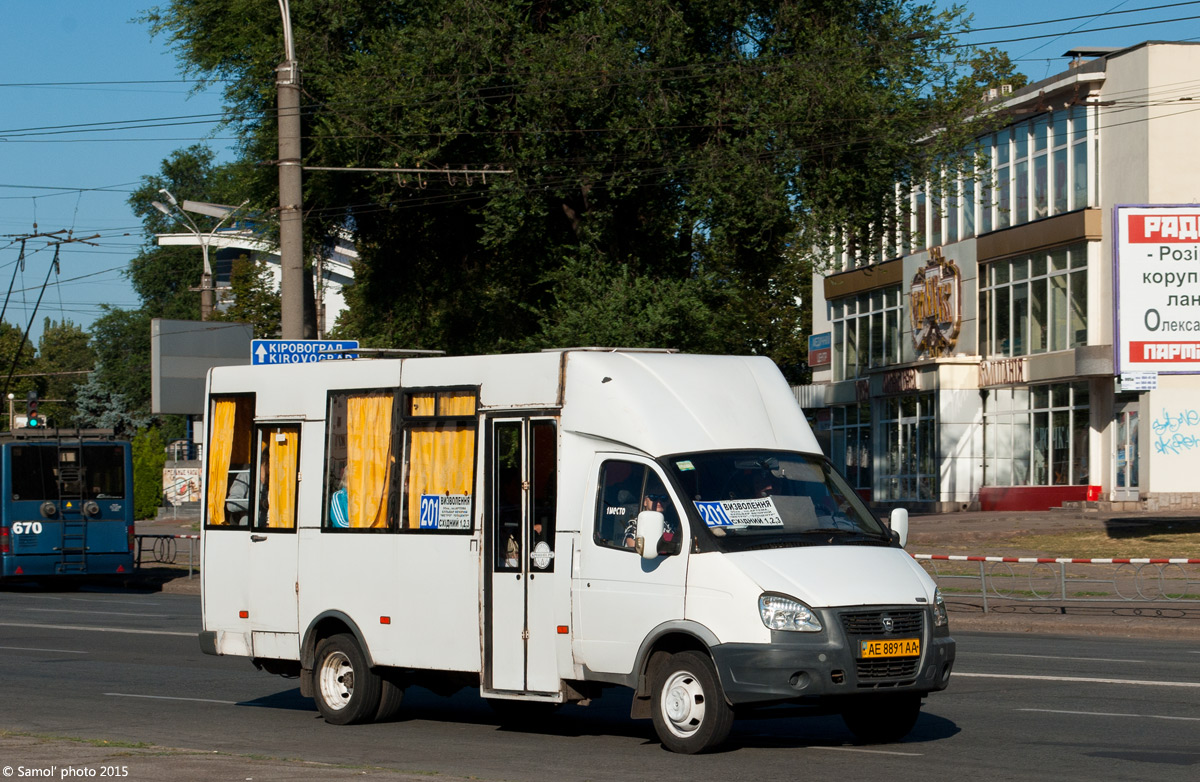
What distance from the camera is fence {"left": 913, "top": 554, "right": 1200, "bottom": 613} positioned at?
23.1 meters

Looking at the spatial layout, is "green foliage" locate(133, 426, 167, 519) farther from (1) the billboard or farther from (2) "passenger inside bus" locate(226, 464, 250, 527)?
(2) "passenger inside bus" locate(226, 464, 250, 527)

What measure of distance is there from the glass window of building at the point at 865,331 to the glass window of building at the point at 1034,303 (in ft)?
19.2

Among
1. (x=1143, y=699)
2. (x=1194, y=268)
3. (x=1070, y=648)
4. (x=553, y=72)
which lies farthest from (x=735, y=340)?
(x=1143, y=699)

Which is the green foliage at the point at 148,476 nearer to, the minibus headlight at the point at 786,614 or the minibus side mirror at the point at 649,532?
the minibus side mirror at the point at 649,532

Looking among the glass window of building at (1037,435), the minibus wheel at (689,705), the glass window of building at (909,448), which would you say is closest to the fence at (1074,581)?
the minibus wheel at (689,705)

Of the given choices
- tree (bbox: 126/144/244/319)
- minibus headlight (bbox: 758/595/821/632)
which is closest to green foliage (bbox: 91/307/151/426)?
tree (bbox: 126/144/244/319)

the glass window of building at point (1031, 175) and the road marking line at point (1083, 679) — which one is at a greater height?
the glass window of building at point (1031, 175)

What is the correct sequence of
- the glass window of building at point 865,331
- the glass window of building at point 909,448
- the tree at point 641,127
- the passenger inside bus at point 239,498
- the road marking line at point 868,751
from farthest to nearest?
the glass window of building at point 865,331
the glass window of building at point 909,448
the tree at point 641,127
the passenger inside bus at point 239,498
the road marking line at point 868,751

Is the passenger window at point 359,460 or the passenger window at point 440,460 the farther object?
the passenger window at point 359,460

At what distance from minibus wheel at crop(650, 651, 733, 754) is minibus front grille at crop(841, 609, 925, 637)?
3.01 ft

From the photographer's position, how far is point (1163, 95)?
4084 cm

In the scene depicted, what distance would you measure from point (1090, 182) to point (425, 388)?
114 ft

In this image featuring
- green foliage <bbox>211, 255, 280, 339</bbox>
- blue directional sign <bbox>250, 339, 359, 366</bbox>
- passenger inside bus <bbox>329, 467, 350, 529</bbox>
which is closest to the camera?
passenger inside bus <bbox>329, 467, 350, 529</bbox>

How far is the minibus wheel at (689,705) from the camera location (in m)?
9.77
